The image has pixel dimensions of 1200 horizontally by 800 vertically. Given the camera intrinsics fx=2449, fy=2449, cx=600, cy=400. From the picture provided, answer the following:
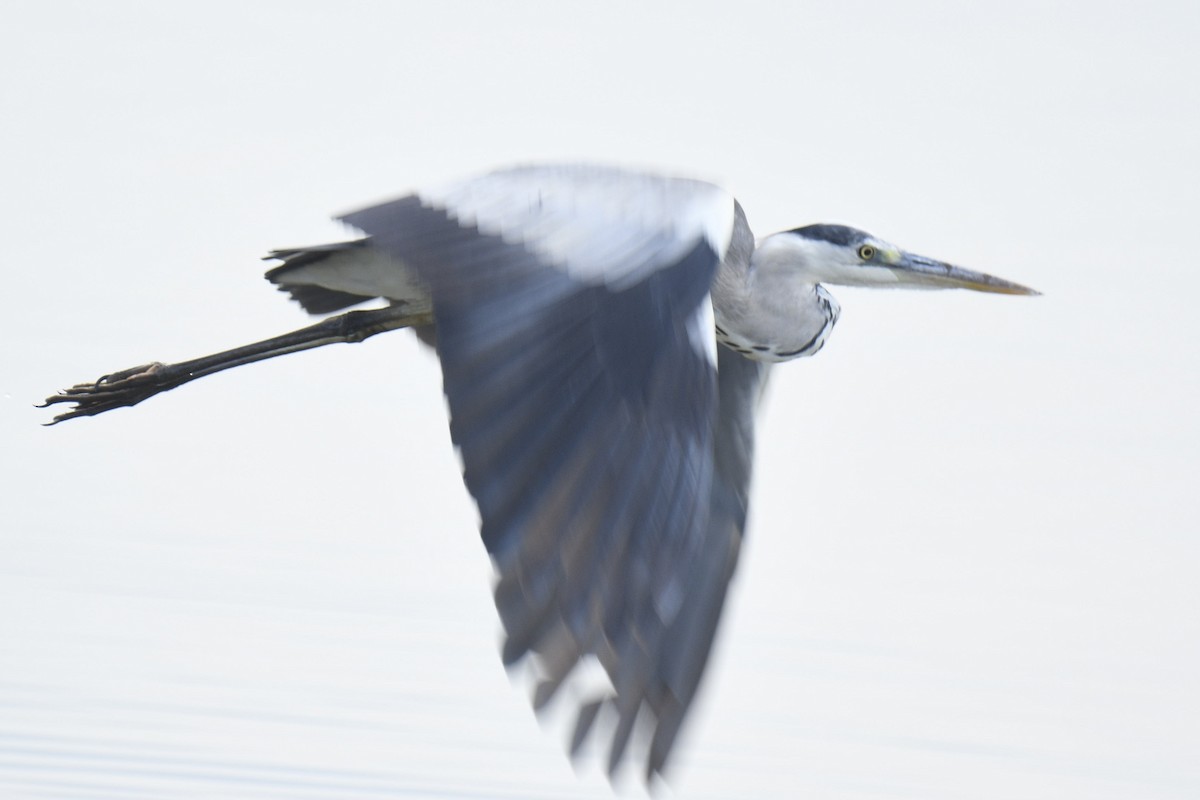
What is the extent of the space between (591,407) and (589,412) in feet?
0.05

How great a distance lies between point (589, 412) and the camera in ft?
17.5

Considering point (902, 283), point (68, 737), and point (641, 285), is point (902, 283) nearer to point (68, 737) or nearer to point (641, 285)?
point (641, 285)

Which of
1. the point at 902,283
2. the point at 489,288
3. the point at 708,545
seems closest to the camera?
the point at 489,288

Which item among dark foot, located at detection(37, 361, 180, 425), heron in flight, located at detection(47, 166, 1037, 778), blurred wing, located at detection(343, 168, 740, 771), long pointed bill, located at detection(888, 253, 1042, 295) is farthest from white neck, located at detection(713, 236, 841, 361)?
dark foot, located at detection(37, 361, 180, 425)

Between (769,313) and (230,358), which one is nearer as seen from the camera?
(769,313)

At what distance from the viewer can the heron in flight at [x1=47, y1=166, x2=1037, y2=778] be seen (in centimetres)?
504

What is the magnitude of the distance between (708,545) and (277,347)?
1881 mm

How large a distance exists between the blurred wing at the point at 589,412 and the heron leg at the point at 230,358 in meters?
1.20

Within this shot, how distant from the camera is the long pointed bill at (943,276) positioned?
24.6 ft

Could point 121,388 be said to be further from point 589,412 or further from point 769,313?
point 589,412

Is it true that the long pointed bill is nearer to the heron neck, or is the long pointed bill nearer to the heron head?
the heron head

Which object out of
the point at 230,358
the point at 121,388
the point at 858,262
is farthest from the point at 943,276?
the point at 121,388

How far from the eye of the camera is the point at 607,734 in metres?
5.07

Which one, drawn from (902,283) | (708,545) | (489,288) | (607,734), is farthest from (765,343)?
(607,734)
